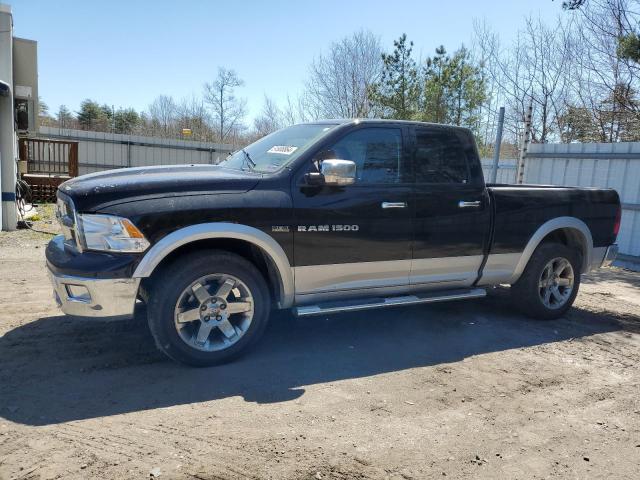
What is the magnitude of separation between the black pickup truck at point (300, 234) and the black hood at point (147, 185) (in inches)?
0.5

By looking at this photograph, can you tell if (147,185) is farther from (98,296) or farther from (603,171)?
(603,171)

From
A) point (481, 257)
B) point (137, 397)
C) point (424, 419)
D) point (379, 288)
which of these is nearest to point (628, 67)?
point (481, 257)

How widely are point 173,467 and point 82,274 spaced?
1.62 meters

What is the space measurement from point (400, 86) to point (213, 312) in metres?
18.1

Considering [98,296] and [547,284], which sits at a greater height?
[98,296]

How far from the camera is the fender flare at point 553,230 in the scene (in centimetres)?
576

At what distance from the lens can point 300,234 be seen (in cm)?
442

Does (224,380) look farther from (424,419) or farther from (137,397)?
(424,419)

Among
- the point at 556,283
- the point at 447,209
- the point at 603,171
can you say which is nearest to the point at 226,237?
the point at 447,209

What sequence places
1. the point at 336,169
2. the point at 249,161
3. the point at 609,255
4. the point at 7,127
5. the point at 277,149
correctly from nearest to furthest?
the point at 336,169
the point at 277,149
the point at 249,161
the point at 609,255
the point at 7,127

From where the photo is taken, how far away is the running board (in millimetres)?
4461

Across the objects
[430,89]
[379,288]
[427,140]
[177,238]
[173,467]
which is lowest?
[173,467]

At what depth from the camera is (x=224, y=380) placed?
13.3ft

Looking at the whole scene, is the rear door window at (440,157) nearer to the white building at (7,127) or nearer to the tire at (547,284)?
the tire at (547,284)
